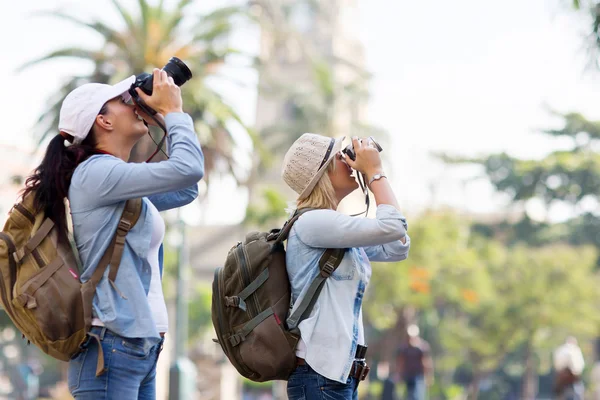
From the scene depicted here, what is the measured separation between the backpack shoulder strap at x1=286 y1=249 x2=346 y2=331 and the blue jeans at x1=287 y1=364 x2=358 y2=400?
0.16m

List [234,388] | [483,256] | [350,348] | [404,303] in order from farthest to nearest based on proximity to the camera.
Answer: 1. [483,256]
2. [404,303]
3. [234,388]
4. [350,348]

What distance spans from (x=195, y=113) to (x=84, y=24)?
3159mm

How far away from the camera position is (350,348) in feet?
10.4

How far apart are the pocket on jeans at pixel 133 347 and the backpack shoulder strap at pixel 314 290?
51 cm

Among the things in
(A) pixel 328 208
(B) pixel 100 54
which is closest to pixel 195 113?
(B) pixel 100 54

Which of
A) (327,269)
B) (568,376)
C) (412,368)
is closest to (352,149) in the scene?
(327,269)

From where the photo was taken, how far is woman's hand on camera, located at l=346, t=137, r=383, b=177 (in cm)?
331

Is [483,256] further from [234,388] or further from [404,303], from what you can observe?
[234,388]

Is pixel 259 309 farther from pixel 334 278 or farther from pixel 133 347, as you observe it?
pixel 133 347

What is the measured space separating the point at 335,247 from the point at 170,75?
83 cm

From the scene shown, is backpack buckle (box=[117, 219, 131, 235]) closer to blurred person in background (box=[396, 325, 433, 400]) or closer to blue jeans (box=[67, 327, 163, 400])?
blue jeans (box=[67, 327, 163, 400])

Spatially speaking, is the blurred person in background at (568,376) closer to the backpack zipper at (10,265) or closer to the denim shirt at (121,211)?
the denim shirt at (121,211)

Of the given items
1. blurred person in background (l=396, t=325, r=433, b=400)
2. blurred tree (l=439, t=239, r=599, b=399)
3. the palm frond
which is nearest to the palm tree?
the palm frond

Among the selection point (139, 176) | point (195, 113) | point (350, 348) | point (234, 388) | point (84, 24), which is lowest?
point (234, 388)
